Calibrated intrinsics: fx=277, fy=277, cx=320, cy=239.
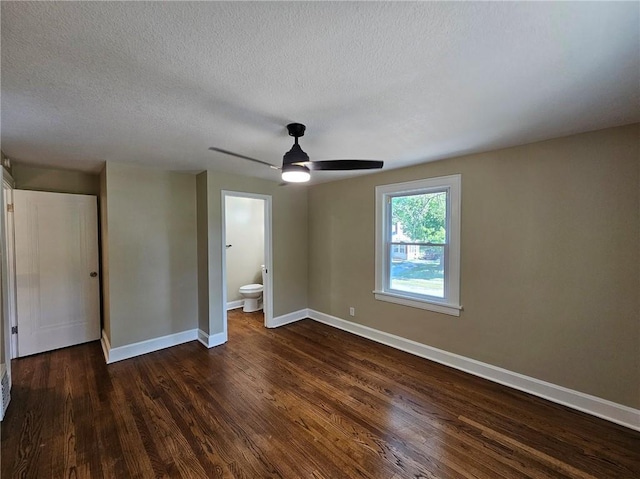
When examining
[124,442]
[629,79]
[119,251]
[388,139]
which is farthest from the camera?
[119,251]

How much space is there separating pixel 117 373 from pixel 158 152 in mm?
2411

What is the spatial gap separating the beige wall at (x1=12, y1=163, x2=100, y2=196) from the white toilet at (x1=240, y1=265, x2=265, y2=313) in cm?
269

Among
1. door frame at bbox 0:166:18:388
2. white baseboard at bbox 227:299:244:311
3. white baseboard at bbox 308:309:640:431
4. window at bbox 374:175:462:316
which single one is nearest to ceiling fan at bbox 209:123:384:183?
window at bbox 374:175:462:316

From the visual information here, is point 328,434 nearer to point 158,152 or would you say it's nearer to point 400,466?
point 400,466

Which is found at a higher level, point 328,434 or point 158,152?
point 158,152

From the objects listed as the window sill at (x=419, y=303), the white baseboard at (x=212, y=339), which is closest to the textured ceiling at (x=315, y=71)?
the window sill at (x=419, y=303)

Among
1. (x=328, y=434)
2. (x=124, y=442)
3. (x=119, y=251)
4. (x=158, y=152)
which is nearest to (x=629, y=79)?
(x=328, y=434)

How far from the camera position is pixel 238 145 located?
261 centimetres

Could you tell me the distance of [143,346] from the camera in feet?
11.5

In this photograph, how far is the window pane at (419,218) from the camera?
3281 millimetres

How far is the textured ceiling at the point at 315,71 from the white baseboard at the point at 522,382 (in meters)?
2.23

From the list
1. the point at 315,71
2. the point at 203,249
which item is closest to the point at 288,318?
the point at 203,249

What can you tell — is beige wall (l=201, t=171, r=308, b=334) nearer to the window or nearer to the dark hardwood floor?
the dark hardwood floor

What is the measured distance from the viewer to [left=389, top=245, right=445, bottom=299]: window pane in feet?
10.8
